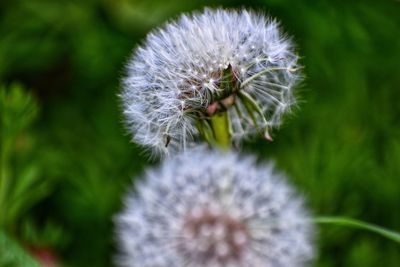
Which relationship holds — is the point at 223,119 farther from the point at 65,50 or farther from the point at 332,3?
the point at 65,50

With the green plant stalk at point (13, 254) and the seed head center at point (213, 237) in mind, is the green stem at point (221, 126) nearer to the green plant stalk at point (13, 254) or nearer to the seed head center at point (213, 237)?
the seed head center at point (213, 237)

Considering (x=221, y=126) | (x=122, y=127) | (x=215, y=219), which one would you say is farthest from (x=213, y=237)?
(x=122, y=127)

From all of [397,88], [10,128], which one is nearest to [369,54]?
[397,88]

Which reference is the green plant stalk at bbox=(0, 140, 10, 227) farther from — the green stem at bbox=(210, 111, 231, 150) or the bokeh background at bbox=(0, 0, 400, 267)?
the green stem at bbox=(210, 111, 231, 150)

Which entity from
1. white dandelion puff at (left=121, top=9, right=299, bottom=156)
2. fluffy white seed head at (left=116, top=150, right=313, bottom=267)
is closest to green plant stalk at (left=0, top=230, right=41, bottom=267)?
fluffy white seed head at (left=116, top=150, right=313, bottom=267)

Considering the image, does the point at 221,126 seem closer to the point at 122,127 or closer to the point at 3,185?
the point at 3,185

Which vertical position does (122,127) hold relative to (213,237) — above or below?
above
